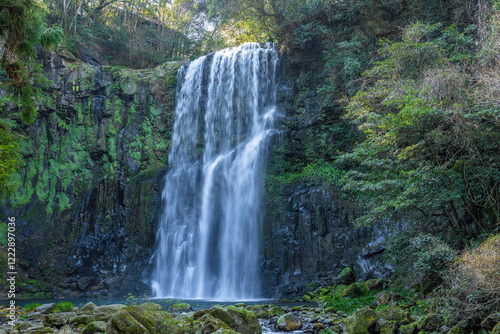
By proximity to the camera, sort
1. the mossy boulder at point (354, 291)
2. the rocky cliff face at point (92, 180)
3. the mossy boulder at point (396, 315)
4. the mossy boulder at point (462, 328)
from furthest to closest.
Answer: the rocky cliff face at point (92, 180) → the mossy boulder at point (354, 291) → the mossy boulder at point (396, 315) → the mossy boulder at point (462, 328)

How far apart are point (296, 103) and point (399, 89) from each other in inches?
355

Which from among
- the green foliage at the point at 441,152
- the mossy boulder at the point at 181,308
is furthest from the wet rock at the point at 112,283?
the green foliage at the point at 441,152

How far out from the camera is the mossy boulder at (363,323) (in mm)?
6715

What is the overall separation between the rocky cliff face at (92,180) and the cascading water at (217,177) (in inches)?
46.3

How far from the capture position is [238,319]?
6.85m

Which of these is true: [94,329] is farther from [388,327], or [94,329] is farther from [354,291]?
[354,291]

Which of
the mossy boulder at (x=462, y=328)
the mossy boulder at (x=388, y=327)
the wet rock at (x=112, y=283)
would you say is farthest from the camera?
the wet rock at (x=112, y=283)

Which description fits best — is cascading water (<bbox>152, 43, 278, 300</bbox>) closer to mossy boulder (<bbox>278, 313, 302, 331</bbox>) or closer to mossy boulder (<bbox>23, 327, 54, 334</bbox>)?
mossy boulder (<bbox>278, 313, 302, 331</bbox>)

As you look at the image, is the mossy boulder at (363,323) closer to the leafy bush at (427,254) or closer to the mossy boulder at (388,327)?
the mossy boulder at (388,327)

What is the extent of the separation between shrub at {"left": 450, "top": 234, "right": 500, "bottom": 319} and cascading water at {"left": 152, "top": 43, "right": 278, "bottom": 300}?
924 cm

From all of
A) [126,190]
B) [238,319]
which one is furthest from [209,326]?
[126,190]

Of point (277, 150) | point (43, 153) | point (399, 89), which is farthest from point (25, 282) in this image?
point (399, 89)

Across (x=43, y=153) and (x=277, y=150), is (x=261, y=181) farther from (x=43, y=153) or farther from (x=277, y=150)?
(x=43, y=153)

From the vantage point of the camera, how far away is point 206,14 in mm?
28781
